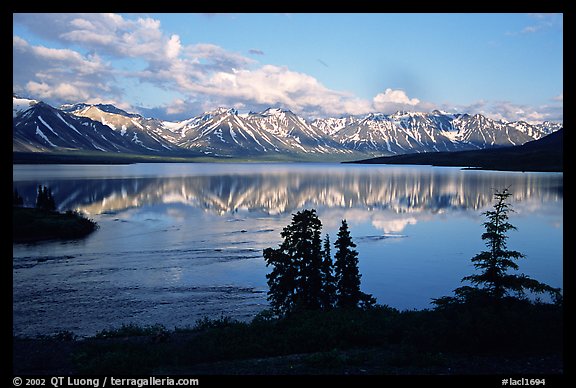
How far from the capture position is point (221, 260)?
4141 cm

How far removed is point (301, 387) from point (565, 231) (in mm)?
6135

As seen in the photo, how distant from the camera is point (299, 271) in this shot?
97.1 feet

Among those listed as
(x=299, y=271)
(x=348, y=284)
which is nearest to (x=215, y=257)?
(x=299, y=271)

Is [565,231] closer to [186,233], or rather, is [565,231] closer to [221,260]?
[221,260]

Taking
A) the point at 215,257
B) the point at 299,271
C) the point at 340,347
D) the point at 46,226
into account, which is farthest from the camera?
the point at 46,226

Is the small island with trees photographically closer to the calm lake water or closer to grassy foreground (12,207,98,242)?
grassy foreground (12,207,98,242)

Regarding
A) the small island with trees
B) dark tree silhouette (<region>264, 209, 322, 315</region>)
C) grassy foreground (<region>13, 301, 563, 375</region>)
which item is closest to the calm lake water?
dark tree silhouette (<region>264, 209, 322, 315</region>)

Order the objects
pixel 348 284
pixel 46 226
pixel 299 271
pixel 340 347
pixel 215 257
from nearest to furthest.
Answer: pixel 340 347, pixel 348 284, pixel 299 271, pixel 215 257, pixel 46 226

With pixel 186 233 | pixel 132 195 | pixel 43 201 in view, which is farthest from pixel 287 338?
pixel 132 195

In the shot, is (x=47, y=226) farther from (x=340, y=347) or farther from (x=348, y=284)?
(x=340, y=347)

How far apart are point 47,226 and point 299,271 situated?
135 feet

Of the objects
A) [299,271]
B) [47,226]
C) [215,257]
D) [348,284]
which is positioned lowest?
[215,257]

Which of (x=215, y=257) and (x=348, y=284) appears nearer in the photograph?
(x=348, y=284)

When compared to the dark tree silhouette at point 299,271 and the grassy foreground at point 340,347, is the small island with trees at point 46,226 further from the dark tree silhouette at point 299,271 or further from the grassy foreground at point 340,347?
the grassy foreground at point 340,347
